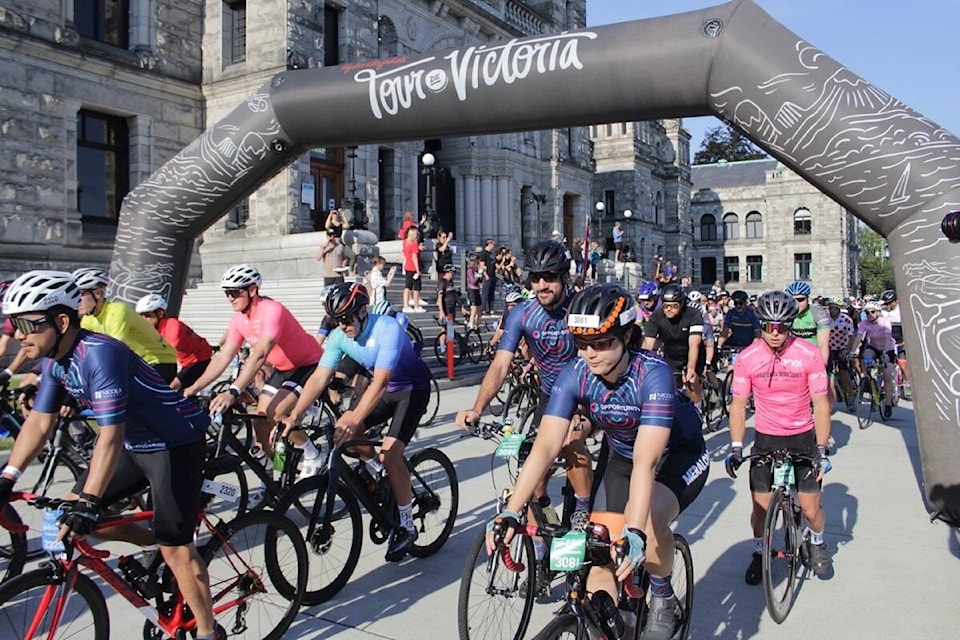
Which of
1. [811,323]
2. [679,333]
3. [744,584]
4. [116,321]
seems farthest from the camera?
[679,333]

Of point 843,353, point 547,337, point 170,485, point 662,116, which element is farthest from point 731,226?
point 170,485

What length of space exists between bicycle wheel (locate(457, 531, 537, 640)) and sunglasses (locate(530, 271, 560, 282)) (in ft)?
6.43

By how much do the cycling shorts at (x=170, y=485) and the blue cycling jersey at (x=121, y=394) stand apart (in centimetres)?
6

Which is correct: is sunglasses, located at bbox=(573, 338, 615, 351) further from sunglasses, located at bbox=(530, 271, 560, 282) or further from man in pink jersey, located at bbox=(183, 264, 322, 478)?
man in pink jersey, located at bbox=(183, 264, 322, 478)

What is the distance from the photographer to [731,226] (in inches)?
2918

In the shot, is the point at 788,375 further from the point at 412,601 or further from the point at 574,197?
the point at 574,197

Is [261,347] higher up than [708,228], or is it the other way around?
[708,228]

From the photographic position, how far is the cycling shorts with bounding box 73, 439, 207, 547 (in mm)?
3413

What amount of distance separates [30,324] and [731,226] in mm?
76301

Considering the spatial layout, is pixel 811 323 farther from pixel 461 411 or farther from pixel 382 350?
pixel 382 350

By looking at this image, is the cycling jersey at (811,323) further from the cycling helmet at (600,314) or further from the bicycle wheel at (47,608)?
the bicycle wheel at (47,608)

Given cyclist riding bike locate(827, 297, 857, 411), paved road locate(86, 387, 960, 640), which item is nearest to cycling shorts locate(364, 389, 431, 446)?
paved road locate(86, 387, 960, 640)

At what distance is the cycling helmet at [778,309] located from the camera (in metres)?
5.03

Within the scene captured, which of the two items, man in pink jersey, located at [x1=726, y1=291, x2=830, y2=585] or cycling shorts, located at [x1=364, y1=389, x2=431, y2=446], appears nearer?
man in pink jersey, located at [x1=726, y1=291, x2=830, y2=585]
